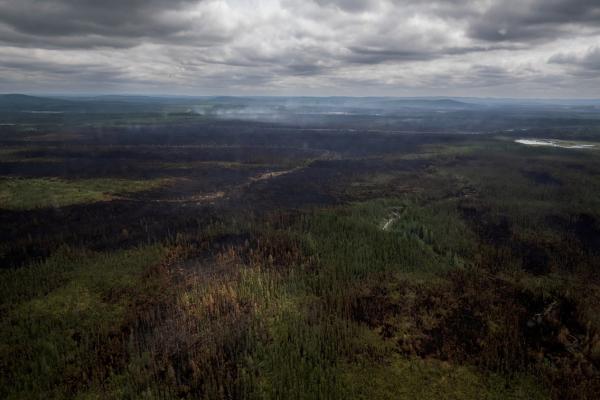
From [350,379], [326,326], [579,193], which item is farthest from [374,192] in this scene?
[350,379]

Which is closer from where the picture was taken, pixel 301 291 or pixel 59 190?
pixel 301 291

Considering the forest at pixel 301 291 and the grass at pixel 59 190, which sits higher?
the grass at pixel 59 190

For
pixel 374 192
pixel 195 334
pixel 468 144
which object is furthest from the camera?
pixel 468 144

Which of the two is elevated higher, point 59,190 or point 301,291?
point 59,190

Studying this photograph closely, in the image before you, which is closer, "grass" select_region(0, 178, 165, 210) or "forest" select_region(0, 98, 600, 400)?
"forest" select_region(0, 98, 600, 400)

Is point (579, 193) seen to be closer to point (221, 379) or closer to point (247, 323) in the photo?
Result: point (247, 323)

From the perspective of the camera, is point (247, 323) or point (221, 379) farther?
point (247, 323)

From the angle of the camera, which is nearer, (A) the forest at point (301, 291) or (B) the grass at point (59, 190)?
(A) the forest at point (301, 291)

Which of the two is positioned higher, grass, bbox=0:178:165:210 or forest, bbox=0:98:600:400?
grass, bbox=0:178:165:210
